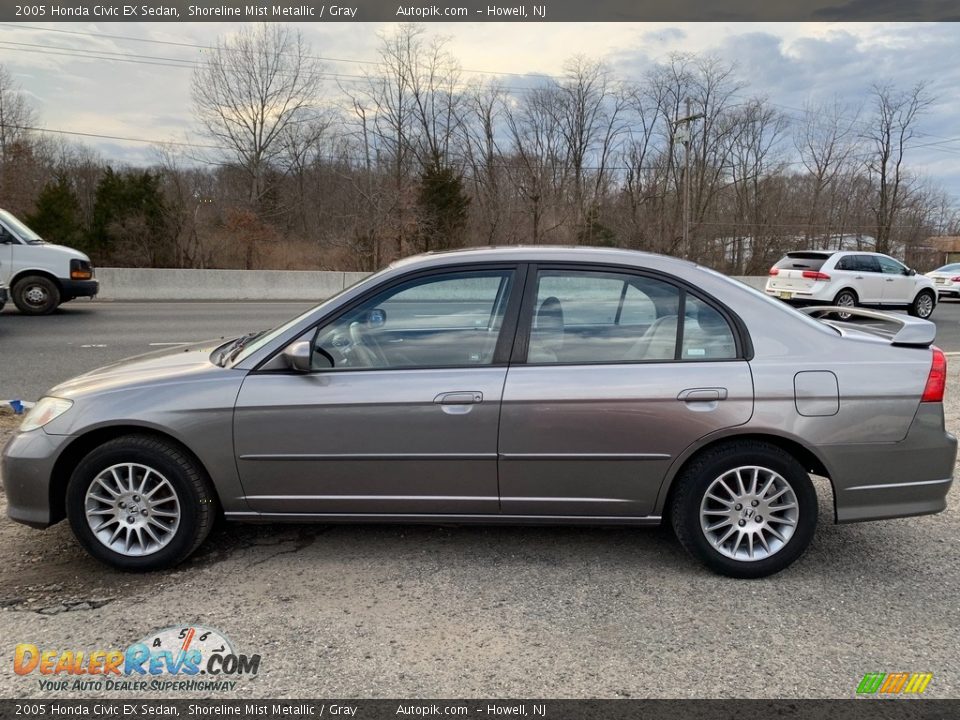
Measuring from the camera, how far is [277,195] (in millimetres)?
41188

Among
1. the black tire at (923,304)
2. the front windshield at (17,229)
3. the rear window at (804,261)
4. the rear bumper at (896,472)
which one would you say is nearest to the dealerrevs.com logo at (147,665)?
the rear bumper at (896,472)

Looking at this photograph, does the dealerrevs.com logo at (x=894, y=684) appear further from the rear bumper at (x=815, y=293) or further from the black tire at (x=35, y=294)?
the black tire at (x=35, y=294)

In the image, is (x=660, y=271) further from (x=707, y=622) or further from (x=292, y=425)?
(x=292, y=425)

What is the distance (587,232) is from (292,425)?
35.7 m

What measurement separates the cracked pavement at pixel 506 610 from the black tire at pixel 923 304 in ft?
53.6

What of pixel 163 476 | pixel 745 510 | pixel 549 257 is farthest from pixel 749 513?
pixel 163 476

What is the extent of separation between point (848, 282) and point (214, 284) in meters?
16.7

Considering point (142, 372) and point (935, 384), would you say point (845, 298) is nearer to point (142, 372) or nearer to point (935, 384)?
point (935, 384)

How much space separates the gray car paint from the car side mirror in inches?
2.8

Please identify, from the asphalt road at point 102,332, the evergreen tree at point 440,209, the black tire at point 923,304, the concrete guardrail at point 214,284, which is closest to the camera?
the asphalt road at point 102,332

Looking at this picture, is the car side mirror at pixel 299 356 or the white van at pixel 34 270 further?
the white van at pixel 34 270

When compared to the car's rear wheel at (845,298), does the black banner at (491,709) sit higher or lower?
lower

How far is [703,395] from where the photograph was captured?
3.30 m

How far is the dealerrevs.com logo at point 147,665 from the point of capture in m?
2.59
